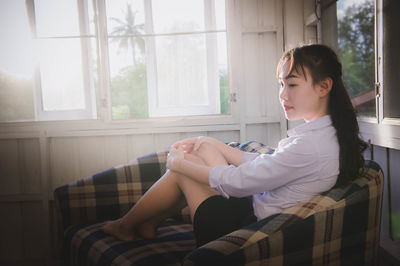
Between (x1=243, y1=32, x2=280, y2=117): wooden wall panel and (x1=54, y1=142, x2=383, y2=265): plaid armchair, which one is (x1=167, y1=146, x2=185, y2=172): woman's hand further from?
(x1=243, y1=32, x2=280, y2=117): wooden wall panel

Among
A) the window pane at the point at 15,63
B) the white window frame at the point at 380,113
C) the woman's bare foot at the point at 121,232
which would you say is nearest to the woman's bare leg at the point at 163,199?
the woman's bare foot at the point at 121,232

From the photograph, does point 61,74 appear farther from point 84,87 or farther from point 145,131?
point 145,131

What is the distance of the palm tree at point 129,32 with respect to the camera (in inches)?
102

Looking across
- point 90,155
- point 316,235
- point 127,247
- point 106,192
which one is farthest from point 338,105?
point 90,155

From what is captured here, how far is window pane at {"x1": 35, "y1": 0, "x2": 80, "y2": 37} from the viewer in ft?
8.61

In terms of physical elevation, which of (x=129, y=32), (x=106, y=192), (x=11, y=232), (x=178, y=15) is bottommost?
(x=11, y=232)

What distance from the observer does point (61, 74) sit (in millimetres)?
2668

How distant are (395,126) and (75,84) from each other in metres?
2.19

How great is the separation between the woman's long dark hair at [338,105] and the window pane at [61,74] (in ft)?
6.19

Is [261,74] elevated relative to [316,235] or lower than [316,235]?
elevated

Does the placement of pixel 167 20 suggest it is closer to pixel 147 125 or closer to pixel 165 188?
pixel 147 125

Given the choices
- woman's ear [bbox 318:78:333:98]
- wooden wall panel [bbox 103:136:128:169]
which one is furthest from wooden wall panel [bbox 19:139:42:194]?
woman's ear [bbox 318:78:333:98]

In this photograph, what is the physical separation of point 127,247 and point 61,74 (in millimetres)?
1681

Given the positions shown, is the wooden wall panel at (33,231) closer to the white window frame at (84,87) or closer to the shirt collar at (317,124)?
the white window frame at (84,87)
